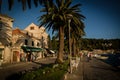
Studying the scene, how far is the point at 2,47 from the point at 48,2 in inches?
794

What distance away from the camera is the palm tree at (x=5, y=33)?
3356 cm

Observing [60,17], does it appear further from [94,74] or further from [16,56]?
[16,56]

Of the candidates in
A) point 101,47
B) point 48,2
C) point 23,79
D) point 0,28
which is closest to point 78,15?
point 48,2

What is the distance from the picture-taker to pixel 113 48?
171625mm

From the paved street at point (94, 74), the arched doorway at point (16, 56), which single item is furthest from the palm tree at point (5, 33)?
the paved street at point (94, 74)

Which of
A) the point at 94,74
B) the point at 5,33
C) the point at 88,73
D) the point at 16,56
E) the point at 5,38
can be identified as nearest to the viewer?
the point at 94,74

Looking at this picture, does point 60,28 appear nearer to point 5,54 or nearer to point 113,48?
point 5,54

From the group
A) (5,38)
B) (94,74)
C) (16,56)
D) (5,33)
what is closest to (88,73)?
(94,74)

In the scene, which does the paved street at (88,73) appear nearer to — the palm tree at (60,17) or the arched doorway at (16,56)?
the palm tree at (60,17)

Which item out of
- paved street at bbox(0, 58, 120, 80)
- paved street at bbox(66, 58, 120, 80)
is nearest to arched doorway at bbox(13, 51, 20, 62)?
paved street at bbox(0, 58, 120, 80)

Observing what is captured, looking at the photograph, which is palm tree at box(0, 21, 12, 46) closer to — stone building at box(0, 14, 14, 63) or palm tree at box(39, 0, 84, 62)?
stone building at box(0, 14, 14, 63)

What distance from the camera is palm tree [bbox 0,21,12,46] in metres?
33.6

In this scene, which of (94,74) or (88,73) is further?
(88,73)

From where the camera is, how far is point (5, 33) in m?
34.8
